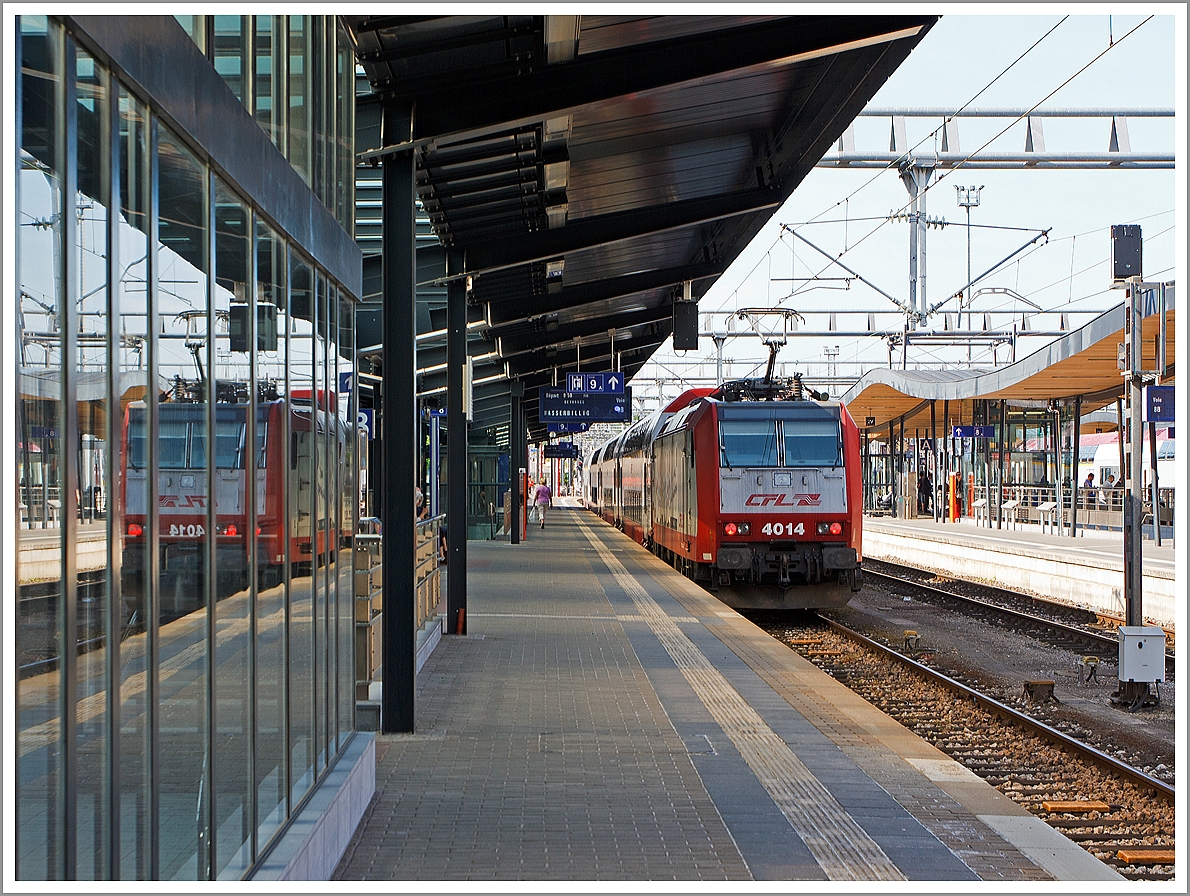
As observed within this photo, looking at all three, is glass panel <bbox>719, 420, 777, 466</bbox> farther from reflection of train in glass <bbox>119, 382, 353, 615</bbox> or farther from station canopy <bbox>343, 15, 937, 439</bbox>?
reflection of train in glass <bbox>119, 382, 353, 615</bbox>

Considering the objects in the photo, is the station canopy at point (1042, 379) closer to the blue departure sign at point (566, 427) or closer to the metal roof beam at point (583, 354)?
the metal roof beam at point (583, 354)

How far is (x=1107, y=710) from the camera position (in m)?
11.0

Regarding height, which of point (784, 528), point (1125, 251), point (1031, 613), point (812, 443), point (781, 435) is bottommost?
point (1031, 613)

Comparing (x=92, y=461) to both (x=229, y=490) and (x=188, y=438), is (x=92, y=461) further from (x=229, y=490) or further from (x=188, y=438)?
(x=229, y=490)

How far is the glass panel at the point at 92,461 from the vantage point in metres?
2.68

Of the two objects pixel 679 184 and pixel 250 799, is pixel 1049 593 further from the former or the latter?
pixel 250 799

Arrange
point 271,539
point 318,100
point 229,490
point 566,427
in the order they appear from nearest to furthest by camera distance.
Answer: point 229,490 < point 271,539 < point 318,100 < point 566,427

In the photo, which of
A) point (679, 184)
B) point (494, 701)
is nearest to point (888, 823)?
point (494, 701)

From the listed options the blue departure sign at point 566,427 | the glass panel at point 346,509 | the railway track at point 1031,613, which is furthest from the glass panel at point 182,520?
the blue departure sign at point 566,427

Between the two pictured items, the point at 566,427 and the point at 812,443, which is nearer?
the point at 812,443

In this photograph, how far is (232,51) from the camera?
4.11 metres

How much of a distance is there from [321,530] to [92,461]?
2844mm

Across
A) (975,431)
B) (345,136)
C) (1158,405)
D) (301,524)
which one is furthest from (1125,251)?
(975,431)

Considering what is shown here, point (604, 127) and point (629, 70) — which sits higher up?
point (604, 127)
